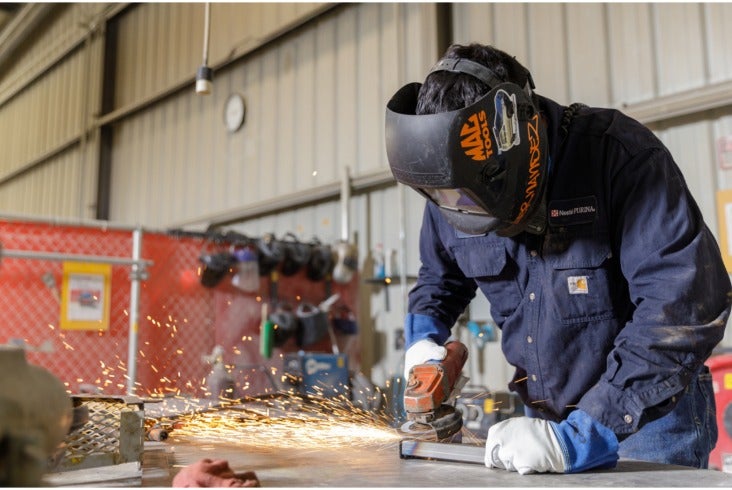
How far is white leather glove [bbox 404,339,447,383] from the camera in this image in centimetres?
186

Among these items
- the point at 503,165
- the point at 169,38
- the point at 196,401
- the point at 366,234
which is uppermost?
the point at 169,38

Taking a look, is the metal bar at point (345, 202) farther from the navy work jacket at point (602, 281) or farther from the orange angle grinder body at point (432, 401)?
the orange angle grinder body at point (432, 401)

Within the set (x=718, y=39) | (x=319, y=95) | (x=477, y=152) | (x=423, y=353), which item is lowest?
(x=423, y=353)

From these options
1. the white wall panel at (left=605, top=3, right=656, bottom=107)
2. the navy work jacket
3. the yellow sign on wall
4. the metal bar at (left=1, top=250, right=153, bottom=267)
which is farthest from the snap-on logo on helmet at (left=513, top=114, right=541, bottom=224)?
the yellow sign on wall

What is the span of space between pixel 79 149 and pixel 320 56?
5.52 m

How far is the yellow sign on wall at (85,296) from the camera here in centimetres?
433

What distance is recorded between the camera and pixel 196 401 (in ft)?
9.10

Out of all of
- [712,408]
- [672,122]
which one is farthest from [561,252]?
[672,122]

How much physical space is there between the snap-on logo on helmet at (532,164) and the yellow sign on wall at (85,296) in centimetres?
355

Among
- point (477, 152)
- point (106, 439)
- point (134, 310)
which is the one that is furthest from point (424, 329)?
point (134, 310)

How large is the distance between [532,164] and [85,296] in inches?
143

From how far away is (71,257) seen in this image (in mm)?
4301

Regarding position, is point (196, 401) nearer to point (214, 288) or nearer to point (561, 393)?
point (561, 393)

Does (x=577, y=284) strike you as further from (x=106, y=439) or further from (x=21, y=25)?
(x=21, y=25)
